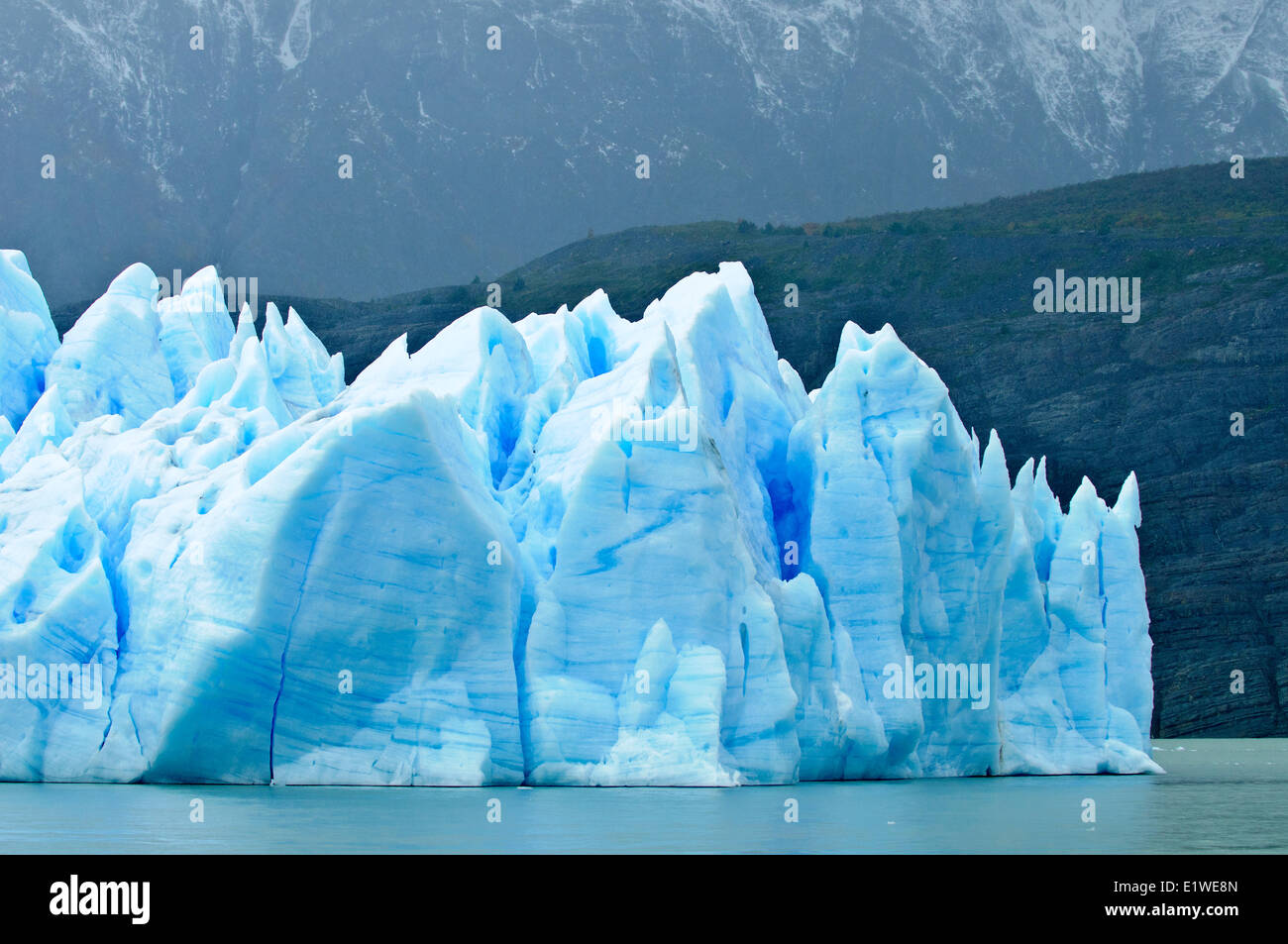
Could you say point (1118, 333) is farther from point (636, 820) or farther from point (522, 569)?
point (636, 820)

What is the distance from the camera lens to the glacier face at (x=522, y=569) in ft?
67.8

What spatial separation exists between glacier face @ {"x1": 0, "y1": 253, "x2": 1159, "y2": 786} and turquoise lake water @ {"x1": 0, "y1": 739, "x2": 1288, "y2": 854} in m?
0.70

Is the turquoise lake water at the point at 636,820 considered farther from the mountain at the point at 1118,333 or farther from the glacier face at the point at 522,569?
the mountain at the point at 1118,333

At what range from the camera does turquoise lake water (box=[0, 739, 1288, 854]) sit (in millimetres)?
14984

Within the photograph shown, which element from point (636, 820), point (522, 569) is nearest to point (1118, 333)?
point (522, 569)

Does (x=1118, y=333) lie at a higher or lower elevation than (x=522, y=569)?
higher

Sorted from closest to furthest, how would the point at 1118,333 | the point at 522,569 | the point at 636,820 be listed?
the point at 636,820 < the point at 522,569 < the point at 1118,333

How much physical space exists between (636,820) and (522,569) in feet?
18.8

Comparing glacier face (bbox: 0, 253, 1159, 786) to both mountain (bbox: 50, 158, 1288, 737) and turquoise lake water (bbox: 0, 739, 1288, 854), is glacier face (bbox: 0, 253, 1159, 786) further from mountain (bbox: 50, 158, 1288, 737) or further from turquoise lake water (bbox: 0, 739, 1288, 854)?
mountain (bbox: 50, 158, 1288, 737)

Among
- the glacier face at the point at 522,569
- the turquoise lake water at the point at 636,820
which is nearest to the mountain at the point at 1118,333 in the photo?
the glacier face at the point at 522,569

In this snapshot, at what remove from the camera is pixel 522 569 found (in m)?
22.4

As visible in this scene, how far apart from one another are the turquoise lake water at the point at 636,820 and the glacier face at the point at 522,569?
70cm
